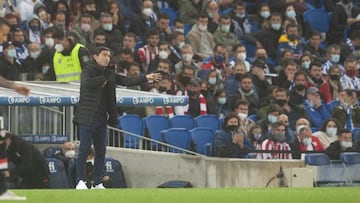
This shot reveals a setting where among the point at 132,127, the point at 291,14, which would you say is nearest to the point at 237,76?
the point at 132,127

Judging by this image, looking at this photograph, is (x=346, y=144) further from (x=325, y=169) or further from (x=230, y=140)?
(x=230, y=140)

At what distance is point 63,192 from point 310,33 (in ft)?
49.4

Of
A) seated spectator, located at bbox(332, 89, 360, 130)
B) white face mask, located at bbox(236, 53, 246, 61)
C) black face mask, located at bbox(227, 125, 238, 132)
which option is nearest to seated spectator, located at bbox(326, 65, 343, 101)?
seated spectator, located at bbox(332, 89, 360, 130)

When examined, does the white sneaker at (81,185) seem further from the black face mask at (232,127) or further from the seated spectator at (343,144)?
the seated spectator at (343,144)

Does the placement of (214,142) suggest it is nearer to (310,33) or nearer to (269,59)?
(269,59)

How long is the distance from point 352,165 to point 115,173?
13.1 ft

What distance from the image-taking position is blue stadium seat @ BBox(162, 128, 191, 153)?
81.5ft

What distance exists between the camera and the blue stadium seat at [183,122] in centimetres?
2539

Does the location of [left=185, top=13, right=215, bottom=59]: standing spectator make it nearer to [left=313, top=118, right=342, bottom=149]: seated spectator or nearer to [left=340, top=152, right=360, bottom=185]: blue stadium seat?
[left=313, top=118, right=342, bottom=149]: seated spectator

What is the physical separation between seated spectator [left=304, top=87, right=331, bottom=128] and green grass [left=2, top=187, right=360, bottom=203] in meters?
8.60

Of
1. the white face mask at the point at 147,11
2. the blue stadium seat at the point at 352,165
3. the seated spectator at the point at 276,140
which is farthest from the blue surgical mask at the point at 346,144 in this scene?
the white face mask at the point at 147,11

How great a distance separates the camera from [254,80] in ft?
92.5

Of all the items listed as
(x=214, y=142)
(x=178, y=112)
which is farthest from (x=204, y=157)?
(x=178, y=112)

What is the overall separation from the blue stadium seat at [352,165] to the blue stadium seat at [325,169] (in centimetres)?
10
